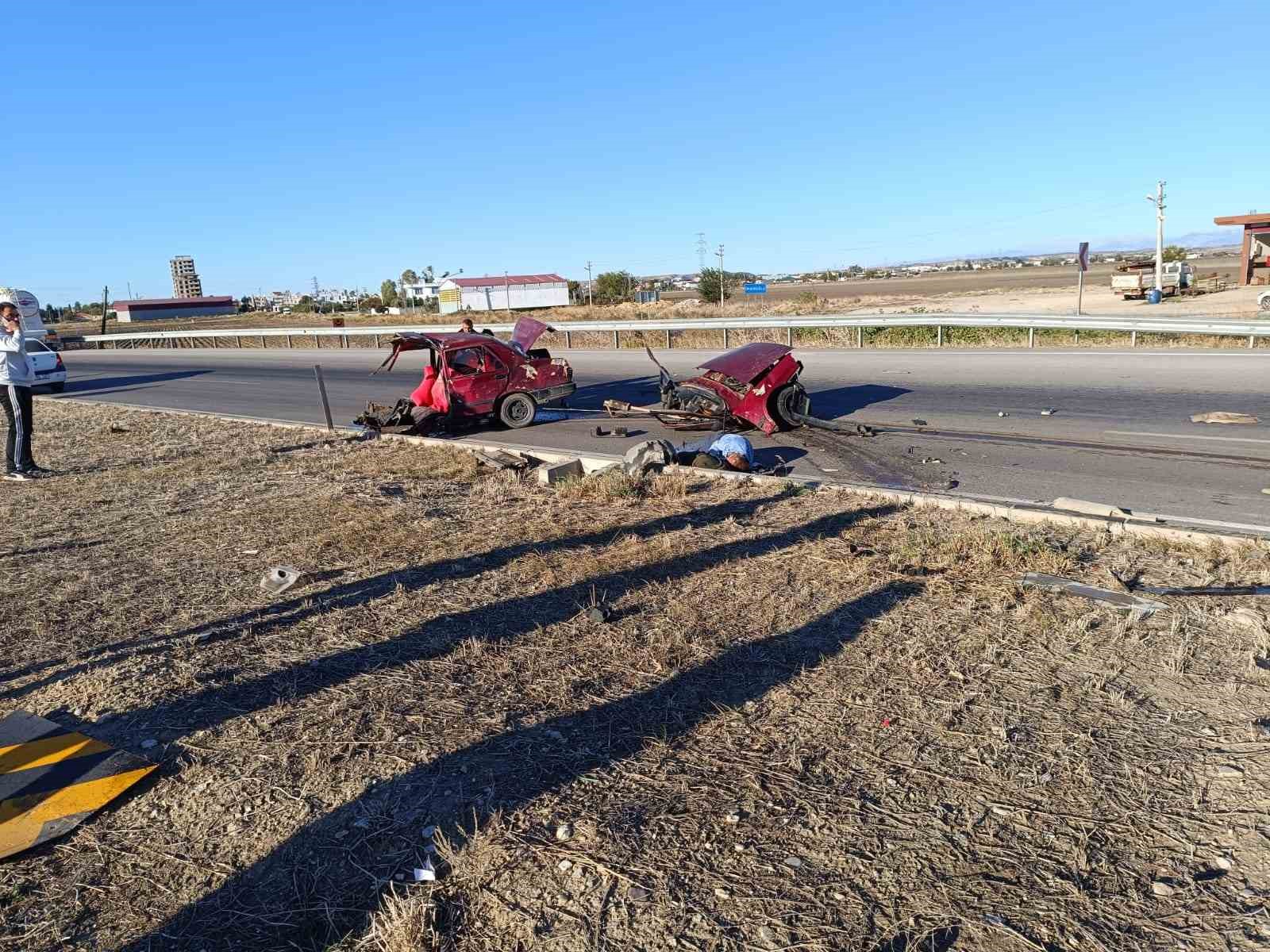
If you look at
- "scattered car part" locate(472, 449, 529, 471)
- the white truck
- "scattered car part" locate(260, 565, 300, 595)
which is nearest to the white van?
"scattered car part" locate(472, 449, 529, 471)

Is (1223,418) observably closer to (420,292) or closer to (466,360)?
(466,360)

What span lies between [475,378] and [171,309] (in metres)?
112

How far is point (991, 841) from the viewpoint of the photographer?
336cm

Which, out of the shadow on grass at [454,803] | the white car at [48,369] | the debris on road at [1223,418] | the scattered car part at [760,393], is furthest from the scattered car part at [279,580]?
the white car at [48,369]

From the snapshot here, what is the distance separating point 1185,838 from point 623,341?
2983 centimetres

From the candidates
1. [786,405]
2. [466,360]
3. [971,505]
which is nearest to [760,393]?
[786,405]

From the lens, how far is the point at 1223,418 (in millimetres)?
11391

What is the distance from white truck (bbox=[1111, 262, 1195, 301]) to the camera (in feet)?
140

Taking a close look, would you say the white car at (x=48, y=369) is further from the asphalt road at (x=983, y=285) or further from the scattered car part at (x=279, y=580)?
the asphalt road at (x=983, y=285)

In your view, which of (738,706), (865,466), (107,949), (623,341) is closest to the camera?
(107,949)

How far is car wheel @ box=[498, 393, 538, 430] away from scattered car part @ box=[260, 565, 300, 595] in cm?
774

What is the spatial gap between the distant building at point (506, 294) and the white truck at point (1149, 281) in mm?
46894

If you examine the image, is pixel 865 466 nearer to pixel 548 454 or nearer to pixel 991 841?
pixel 548 454

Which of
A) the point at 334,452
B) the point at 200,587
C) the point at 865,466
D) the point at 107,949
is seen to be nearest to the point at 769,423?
the point at 865,466
